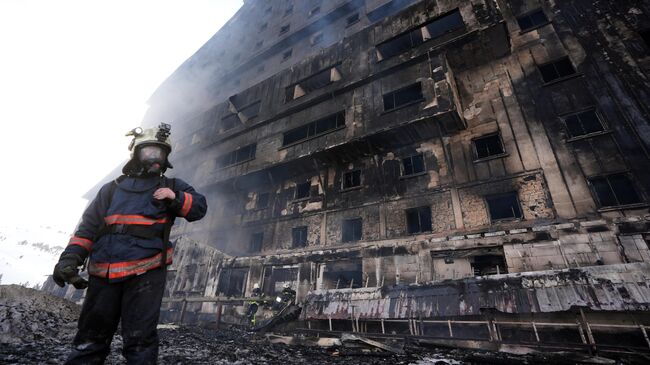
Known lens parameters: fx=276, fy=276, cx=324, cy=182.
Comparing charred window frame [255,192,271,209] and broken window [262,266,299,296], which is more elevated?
charred window frame [255,192,271,209]

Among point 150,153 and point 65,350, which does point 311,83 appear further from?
point 65,350

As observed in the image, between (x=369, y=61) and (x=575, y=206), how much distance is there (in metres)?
12.4

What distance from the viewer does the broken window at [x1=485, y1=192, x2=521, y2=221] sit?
37.3ft

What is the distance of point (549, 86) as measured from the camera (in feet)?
42.5

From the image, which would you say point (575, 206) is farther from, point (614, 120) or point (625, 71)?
point (625, 71)

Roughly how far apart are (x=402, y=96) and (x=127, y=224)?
1477 cm

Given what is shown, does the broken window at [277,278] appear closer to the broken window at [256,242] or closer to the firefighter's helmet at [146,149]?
the broken window at [256,242]

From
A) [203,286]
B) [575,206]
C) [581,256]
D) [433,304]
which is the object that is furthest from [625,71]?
[203,286]

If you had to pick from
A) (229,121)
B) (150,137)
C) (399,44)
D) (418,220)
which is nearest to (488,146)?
(418,220)

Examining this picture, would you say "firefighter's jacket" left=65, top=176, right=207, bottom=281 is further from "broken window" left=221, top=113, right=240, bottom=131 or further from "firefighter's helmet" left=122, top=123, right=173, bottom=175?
"broken window" left=221, top=113, right=240, bottom=131

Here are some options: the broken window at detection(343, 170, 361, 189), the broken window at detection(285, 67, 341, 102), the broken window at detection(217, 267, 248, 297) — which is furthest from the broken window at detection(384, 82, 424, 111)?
the broken window at detection(217, 267, 248, 297)

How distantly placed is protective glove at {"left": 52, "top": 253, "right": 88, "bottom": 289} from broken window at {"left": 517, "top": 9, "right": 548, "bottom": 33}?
20347mm

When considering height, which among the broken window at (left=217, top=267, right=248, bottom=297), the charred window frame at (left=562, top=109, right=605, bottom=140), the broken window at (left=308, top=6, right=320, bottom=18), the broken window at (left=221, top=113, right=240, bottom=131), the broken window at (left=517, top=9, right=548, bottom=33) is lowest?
the broken window at (left=217, top=267, right=248, bottom=297)

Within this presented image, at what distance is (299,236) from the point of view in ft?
54.2
